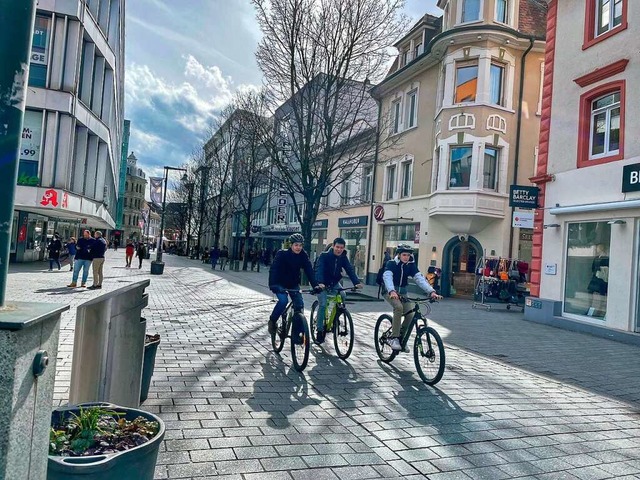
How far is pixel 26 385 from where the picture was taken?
6.16 ft

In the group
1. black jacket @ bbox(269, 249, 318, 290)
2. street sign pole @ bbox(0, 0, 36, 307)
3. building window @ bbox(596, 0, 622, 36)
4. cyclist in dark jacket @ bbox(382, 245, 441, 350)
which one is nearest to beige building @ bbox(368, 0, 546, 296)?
building window @ bbox(596, 0, 622, 36)

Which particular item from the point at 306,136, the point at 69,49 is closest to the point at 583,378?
the point at 306,136

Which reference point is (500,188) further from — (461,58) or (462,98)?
(461,58)

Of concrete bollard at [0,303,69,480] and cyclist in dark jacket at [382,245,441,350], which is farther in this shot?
cyclist in dark jacket at [382,245,441,350]

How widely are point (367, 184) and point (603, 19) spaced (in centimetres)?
1702

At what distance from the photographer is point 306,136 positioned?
17.6m

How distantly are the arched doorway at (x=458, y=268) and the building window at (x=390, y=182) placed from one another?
18.4ft

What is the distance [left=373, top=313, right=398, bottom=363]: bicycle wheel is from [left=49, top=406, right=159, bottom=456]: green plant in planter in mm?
5049

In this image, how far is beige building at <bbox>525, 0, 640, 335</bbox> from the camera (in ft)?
38.1

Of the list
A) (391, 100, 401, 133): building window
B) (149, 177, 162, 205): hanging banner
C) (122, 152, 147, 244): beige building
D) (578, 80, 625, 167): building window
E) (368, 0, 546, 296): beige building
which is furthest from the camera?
(122, 152, 147, 244): beige building

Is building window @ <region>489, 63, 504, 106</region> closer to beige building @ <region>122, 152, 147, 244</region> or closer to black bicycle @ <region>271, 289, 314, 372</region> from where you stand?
black bicycle @ <region>271, 289, 314, 372</region>

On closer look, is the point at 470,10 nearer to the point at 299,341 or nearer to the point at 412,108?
the point at 412,108

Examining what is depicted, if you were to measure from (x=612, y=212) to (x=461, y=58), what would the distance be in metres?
11.0

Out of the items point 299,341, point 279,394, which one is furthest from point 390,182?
point 279,394
